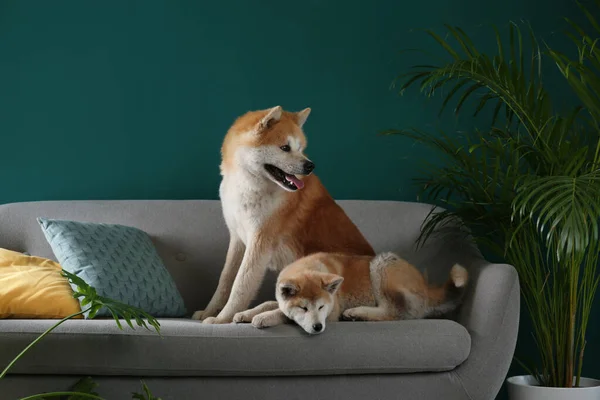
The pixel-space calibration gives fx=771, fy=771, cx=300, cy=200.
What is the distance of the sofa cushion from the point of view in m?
2.28

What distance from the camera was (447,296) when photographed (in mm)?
2691

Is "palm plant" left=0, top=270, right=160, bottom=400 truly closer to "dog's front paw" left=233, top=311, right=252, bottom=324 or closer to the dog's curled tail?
"dog's front paw" left=233, top=311, right=252, bottom=324

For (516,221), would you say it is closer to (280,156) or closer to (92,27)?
(280,156)

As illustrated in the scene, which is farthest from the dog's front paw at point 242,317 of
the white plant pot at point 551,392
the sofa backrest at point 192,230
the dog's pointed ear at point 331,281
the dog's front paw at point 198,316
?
the white plant pot at point 551,392

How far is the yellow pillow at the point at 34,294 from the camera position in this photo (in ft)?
8.24

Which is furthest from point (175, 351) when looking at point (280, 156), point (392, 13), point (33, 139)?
point (392, 13)

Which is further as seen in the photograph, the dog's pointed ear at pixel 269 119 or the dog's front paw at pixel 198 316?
the dog's front paw at pixel 198 316

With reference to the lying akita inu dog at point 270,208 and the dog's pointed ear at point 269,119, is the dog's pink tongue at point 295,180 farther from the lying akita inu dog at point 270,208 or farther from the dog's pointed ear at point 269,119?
the dog's pointed ear at point 269,119

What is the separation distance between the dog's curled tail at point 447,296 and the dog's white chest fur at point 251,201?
0.64 meters

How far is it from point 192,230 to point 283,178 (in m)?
0.65

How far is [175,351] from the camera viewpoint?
2.29m

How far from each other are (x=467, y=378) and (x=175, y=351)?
3.01ft

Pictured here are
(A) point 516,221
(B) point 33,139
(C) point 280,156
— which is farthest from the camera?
(B) point 33,139

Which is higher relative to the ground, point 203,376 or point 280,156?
point 280,156
